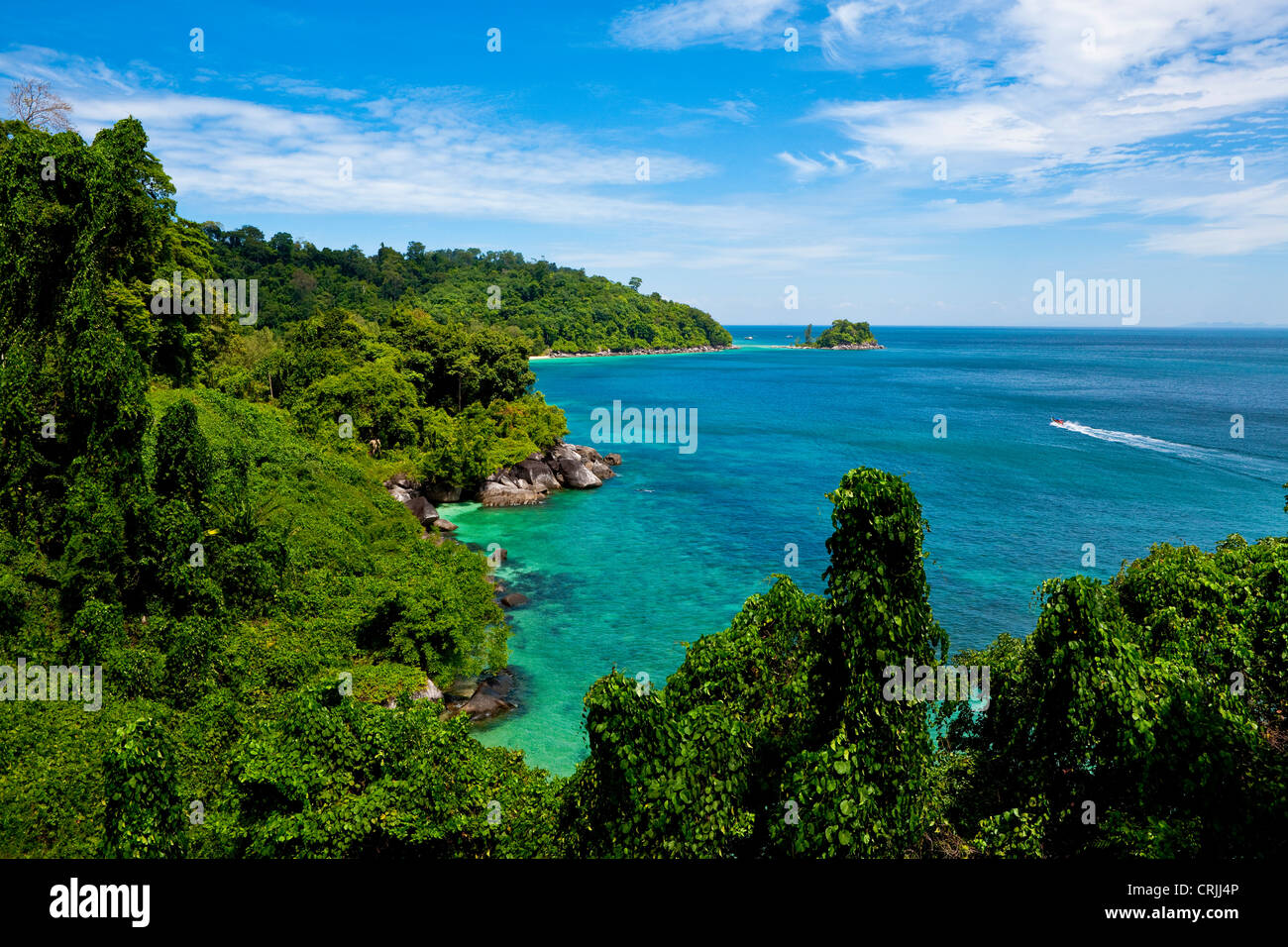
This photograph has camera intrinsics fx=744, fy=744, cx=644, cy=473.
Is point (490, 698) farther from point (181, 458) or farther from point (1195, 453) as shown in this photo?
point (1195, 453)

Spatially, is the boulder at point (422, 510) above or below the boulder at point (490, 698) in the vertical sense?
above

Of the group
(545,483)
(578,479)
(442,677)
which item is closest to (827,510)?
(578,479)

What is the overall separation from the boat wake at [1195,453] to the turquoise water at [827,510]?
328 millimetres

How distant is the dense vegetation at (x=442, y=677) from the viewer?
10789 mm

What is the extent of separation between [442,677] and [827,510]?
3360 cm

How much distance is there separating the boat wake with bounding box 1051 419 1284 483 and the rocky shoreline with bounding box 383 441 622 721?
48963mm

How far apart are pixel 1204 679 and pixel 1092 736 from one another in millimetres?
3547

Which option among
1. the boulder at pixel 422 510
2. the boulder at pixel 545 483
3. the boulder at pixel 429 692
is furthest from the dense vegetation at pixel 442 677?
the boulder at pixel 545 483

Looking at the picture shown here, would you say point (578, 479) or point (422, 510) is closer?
point (422, 510)

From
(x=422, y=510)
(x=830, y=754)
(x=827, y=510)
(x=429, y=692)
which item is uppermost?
(x=830, y=754)

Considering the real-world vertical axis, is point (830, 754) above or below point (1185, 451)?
below

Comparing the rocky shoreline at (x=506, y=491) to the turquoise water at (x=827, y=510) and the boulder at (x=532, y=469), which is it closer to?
the boulder at (x=532, y=469)

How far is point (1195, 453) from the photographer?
65.5 m

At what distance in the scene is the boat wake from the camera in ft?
191
